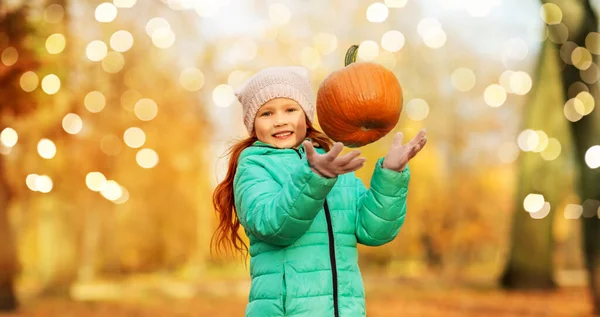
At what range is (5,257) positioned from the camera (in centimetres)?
682

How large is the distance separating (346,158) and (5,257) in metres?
5.75

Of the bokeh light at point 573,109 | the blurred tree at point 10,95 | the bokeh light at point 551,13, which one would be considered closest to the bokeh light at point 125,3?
the blurred tree at point 10,95

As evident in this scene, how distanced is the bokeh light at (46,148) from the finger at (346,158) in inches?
222

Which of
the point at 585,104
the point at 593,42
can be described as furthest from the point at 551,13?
the point at 585,104

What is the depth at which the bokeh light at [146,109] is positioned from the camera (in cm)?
723

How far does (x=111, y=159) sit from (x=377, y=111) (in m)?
5.35

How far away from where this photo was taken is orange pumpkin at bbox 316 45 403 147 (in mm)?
2141

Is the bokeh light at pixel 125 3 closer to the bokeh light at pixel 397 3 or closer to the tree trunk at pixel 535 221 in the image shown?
the bokeh light at pixel 397 3

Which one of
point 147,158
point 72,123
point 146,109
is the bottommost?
point 147,158

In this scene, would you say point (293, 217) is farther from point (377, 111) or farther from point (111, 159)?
point (111, 159)

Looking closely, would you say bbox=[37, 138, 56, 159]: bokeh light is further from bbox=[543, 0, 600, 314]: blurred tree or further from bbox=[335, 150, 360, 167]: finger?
bbox=[335, 150, 360, 167]: finger

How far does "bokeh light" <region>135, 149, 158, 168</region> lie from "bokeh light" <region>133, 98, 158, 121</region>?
31 cm

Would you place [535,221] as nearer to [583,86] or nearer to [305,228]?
[583,86]

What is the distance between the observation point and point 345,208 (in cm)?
217
